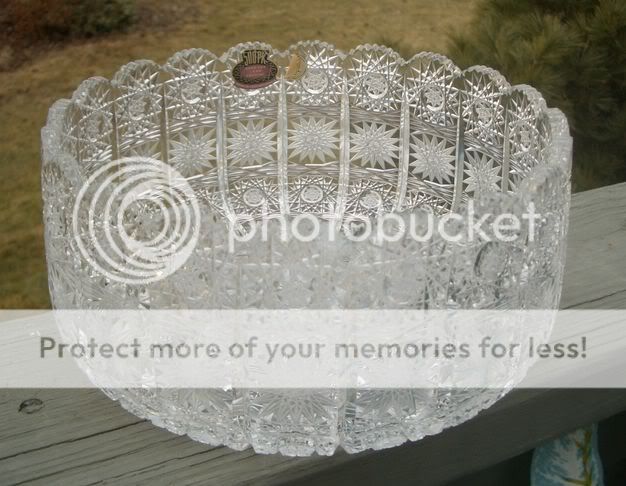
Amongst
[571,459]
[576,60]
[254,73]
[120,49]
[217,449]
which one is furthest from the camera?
[120,49]

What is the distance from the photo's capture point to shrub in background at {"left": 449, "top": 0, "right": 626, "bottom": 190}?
1.71 m

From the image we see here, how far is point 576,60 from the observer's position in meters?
1.76

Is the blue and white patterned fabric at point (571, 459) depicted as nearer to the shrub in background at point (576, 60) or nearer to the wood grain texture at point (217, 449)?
the wood grain texture at point (217, 449)

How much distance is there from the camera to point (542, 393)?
3.20 ft

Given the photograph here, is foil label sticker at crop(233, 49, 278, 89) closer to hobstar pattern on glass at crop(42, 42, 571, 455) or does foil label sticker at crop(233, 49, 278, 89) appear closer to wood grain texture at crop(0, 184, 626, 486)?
hobstar pattern on glass at crop(42, 42, 571, 455)

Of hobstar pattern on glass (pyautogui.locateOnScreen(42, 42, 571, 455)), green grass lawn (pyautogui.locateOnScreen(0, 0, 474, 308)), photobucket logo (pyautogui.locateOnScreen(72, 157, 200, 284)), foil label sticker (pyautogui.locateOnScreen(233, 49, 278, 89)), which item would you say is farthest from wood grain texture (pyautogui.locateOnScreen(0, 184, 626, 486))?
green grass lawn (pyautogui.locateOnScreen(0, 0, 474, 308))

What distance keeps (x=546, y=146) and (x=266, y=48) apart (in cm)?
53

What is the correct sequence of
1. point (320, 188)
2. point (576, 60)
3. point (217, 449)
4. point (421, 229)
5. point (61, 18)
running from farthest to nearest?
1. point (61, 18)
2. point (576, 60)
3. point (320, 188)
4. point (217, 449)
5. point (421, 229)

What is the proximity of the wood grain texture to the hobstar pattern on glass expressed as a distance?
0.13 ft

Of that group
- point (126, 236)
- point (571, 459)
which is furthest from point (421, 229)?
point (571, 459)

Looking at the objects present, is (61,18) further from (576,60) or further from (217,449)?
(217,449)

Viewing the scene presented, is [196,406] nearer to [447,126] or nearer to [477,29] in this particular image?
[447,126]

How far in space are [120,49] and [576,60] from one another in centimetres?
155

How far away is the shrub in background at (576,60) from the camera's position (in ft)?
5.61
